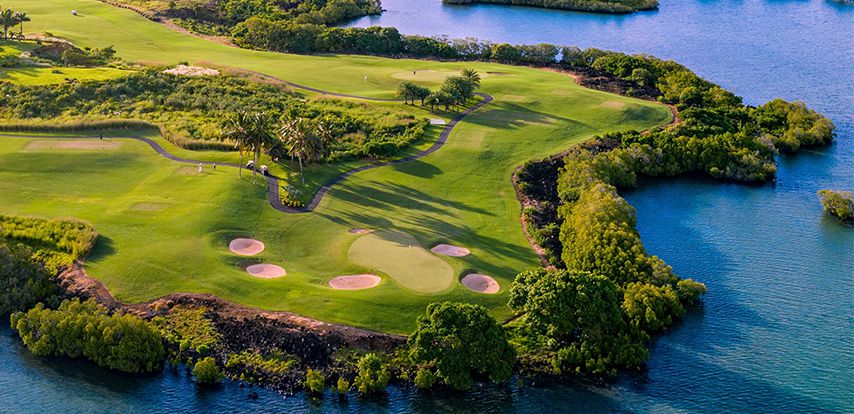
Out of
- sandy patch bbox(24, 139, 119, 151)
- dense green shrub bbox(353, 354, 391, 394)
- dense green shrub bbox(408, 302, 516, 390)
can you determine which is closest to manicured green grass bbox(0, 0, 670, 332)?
sandy patch bbox(24, 139, 119, 151)

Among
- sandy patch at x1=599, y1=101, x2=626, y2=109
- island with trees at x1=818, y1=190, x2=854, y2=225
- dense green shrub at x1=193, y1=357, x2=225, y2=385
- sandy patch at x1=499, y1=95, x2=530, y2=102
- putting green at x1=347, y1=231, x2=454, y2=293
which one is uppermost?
sandy patch at x1=599, y1=101, x2=626, y2=109

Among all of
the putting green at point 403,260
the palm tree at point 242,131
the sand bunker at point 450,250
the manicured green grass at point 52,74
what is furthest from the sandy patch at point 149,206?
the manicured green grass at point 52,74

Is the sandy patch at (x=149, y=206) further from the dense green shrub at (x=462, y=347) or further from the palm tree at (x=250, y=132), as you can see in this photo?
the dense green shrub at (x=462, y=347)

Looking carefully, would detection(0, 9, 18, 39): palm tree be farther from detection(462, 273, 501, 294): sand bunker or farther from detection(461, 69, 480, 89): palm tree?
detection(462, 273, 501, 294): sand bunker

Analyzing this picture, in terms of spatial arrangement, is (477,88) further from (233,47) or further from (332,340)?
(332,340)

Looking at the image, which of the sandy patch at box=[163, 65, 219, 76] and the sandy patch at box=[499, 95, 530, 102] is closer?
the sandy patch at box=[499, 95, 530, 102]

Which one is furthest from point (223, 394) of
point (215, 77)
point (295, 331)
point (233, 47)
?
point (233, 47)

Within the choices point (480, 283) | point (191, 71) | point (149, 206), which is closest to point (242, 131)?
point (149, 206)
